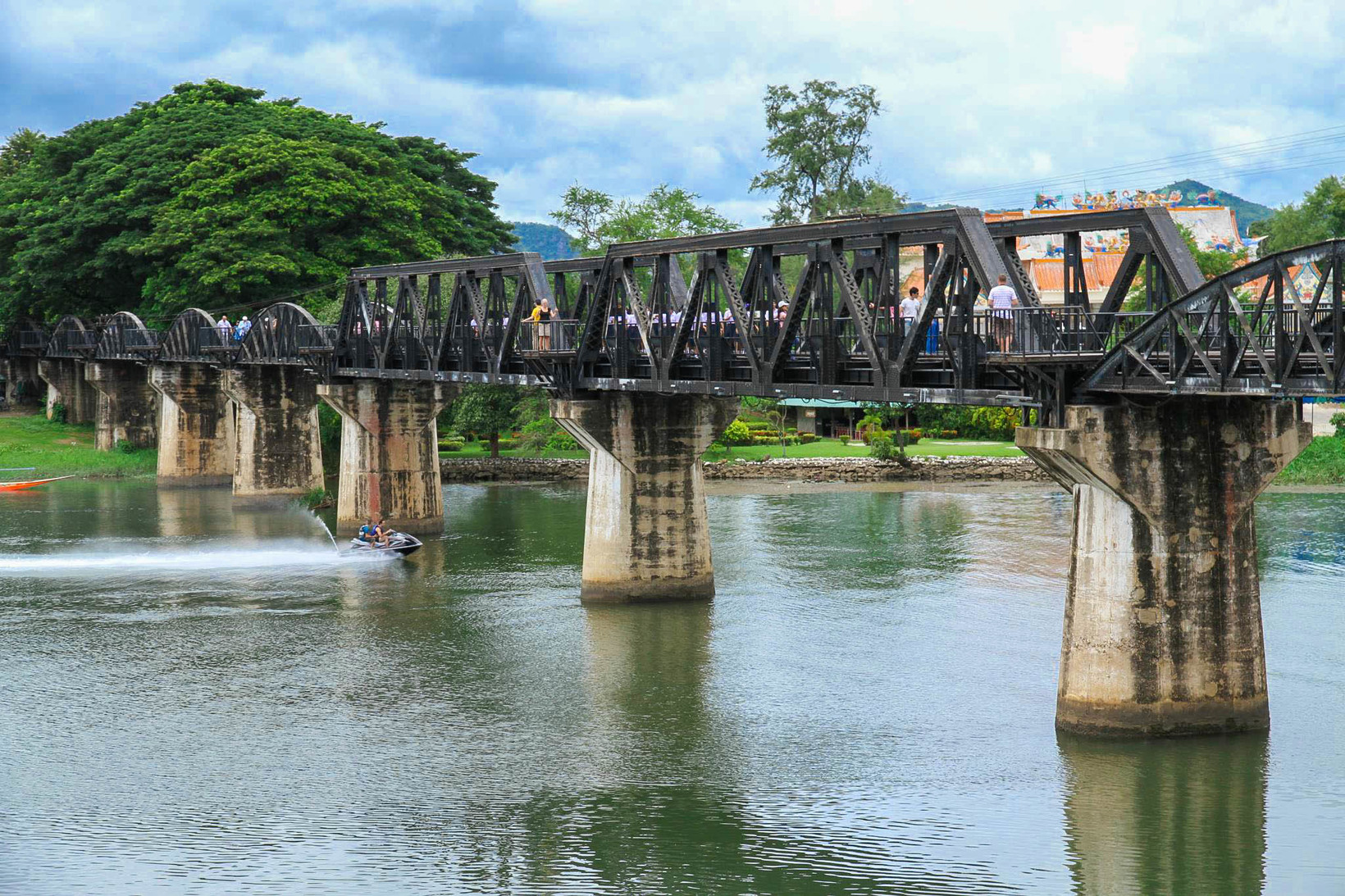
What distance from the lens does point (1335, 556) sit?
47594mm

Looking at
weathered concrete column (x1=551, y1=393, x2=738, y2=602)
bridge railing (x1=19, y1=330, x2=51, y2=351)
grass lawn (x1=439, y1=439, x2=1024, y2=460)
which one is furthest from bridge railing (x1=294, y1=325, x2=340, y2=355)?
bridge railing (x1=19, y1=330, x2=51, y2=351)

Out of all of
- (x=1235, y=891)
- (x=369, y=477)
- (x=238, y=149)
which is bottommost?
(x=1235, y=891)

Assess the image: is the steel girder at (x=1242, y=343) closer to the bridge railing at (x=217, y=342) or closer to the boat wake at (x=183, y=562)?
the boat wake at (x=183, y=562)

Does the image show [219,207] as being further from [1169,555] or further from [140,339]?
[1169,555]

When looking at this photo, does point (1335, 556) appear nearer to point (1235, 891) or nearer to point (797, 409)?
point (1235, 891)

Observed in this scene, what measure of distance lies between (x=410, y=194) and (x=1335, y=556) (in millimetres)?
53520

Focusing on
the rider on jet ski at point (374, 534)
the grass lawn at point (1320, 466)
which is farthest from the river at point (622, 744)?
the grass lawn at point (1320, 466)

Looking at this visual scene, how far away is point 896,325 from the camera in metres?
29.1

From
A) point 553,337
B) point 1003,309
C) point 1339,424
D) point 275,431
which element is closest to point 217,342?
point 275,431

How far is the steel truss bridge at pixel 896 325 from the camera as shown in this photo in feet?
75.2

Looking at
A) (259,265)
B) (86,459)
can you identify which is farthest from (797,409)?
(86,459)

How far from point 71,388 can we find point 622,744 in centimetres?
8522

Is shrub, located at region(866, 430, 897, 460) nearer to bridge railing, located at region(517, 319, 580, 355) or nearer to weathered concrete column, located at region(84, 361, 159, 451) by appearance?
bridge railing, located at region(517, 319, 580, 355)

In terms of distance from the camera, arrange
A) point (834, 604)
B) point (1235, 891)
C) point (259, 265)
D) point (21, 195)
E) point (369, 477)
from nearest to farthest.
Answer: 1. point (1235, 891)
2. point (834, 604)
3. point (369, 477)
4. point (259, 265)
5. point (21, 195)
